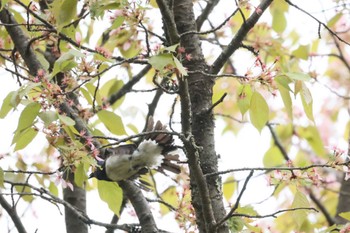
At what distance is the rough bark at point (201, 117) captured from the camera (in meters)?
2.18

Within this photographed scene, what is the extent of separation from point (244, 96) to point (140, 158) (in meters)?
0.45

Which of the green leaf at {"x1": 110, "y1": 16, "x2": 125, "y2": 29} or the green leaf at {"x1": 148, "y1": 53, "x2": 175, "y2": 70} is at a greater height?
the green leaf at {"x1": 110, "y1": 16, "x2": 125, "y2": 29}

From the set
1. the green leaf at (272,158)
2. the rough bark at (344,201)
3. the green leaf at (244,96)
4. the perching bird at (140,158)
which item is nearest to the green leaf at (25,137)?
the perching bird at (140,158)

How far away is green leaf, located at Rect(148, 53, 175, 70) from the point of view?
1.62m

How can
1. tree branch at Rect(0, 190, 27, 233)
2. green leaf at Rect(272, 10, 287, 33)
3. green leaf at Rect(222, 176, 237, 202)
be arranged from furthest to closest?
1. green leaf at Rect(222, 176, 237, 202)
2. green leaf at Rect(272, 10, 287, 33)
3. tree branch at Rect(0, 190, 27, 233)

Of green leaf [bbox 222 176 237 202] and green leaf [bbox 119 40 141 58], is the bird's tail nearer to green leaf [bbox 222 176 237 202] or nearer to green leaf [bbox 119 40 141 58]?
green leaf [bbox 119 40 141 58]

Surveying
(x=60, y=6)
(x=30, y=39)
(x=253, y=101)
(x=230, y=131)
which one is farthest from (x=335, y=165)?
(x=230, y=131)

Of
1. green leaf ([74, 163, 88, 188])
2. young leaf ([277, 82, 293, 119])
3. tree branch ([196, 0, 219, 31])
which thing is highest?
tree branch ([196, 0, 219, 31])

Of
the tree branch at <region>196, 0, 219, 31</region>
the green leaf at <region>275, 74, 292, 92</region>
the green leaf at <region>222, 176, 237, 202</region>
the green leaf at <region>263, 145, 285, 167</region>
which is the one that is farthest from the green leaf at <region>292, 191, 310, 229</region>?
the green leaf at <region>263, 145, 285, 167</region>

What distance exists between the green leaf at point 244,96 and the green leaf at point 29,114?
62cm

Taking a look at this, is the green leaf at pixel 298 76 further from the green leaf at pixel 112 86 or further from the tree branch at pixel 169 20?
the green leaf at pixel 112 86

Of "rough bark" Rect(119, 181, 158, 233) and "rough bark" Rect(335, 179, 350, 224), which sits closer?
"rough bark" Rect(119, 181, 158, 233)

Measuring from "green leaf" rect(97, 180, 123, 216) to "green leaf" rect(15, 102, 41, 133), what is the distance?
0.51 metres

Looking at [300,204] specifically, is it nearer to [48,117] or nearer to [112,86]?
[48,117]
